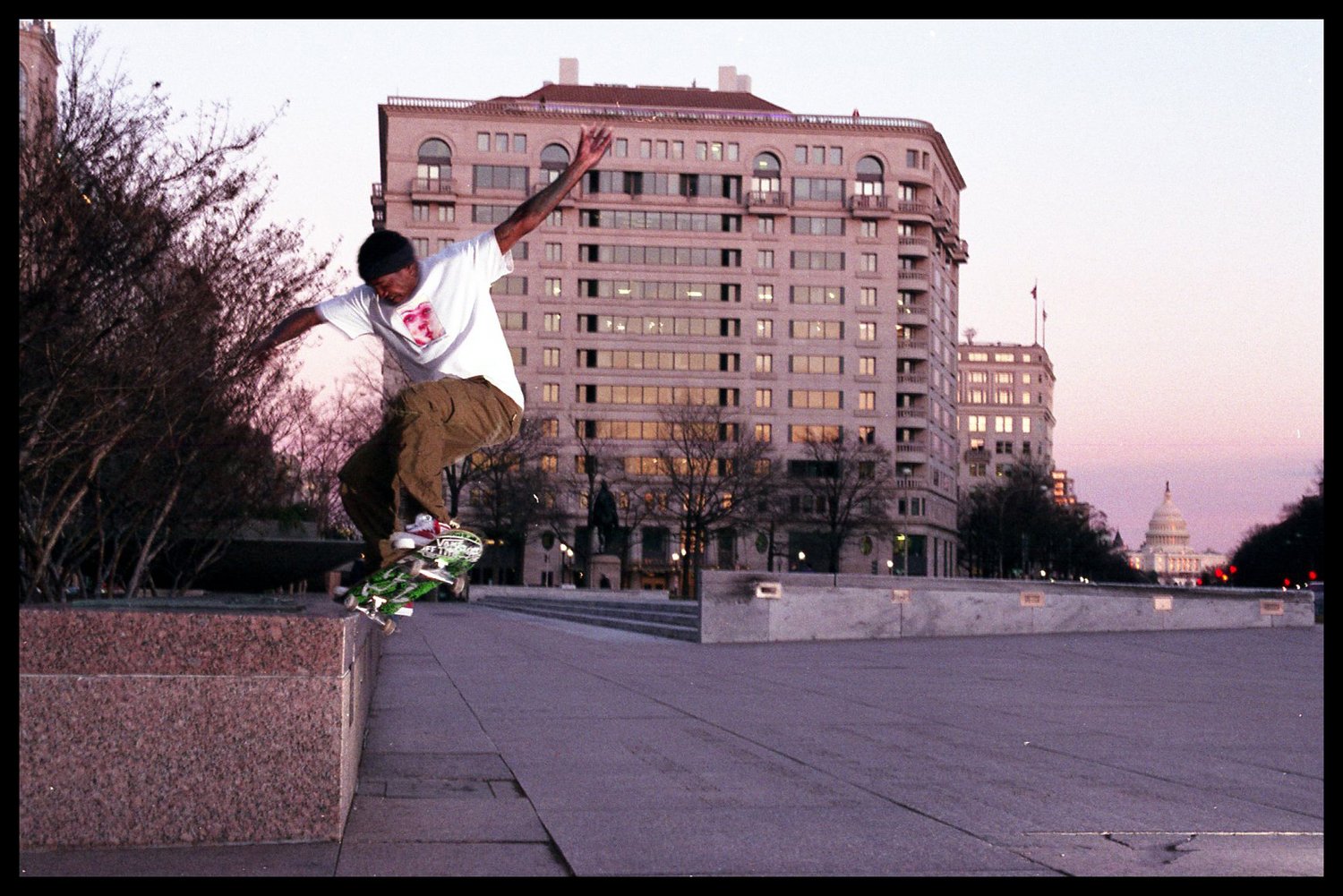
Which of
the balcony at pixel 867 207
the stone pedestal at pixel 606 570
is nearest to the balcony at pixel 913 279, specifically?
the balcony at pixel 867 207

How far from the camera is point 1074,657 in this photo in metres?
18.6

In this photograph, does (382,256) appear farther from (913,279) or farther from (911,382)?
(913,279)

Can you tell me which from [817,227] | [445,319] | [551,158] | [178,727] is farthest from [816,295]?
[178,727]

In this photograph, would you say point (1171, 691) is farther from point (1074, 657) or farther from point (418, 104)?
point (418, 104)

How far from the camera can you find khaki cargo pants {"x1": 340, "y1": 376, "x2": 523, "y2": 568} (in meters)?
5.66

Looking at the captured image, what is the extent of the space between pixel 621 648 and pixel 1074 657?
19.6ft

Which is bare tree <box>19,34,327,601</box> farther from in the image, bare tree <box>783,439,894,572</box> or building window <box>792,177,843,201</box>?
building window <box>792,177,843,201</box>

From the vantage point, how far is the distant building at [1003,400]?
182125 millimetres

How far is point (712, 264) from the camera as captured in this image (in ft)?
361

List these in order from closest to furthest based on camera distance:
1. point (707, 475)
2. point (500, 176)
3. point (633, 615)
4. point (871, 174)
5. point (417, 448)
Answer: point (417, 448) → point (633, 615) → point (707, 475) → point (500, 176) → point (871, 174)

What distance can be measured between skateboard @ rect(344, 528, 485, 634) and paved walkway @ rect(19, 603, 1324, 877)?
2.96 feet

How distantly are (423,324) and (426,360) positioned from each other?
14 centimetres

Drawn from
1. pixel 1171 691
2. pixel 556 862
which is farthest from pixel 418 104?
pixel 556 862

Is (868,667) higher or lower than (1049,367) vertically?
lower
